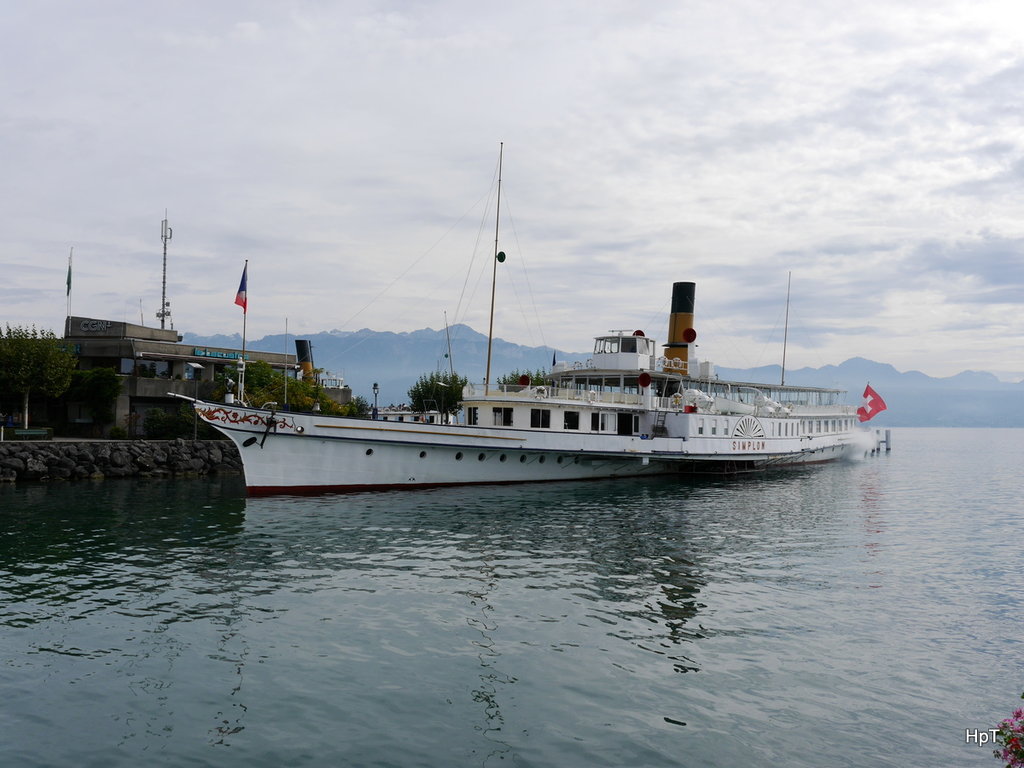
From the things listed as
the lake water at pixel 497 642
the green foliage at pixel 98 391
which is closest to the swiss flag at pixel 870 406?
the lake water at pixel 497 642

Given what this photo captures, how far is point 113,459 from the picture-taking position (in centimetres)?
4619

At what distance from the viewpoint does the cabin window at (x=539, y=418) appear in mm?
41156

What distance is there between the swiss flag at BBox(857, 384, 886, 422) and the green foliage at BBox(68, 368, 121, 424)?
2500 inches

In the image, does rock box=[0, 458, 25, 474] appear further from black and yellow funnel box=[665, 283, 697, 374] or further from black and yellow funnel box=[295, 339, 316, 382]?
black and yellow funnel box=[665, 283, 697, 374]

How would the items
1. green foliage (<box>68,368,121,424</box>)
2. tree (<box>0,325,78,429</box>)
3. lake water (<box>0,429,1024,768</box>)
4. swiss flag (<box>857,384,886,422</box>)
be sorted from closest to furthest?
lake water (<box>0,429,1024,768</box>) < tree (<box>0,325,78,429</box>) < green foliage (<box>68,368,121,424</box>) < swiss flag (<box>857,384,886,422</box>)

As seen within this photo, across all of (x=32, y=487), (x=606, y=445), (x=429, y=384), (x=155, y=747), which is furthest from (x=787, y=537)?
Answer: (x=429, y=384)

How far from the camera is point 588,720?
452 inches

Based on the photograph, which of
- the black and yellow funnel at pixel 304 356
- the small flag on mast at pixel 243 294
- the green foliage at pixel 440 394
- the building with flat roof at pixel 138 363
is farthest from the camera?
the black and yellow funnel at pixel 304 356

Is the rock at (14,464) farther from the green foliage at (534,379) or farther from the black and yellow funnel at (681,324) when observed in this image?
the black and yellow funnel at (681,324)

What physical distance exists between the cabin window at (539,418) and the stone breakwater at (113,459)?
73.7 ft

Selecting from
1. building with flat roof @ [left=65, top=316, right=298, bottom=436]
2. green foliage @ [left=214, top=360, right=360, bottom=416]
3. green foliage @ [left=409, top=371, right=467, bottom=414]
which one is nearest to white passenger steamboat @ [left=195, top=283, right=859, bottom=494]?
green foliage @ [left=214, top=360, right=360, bottom=416]

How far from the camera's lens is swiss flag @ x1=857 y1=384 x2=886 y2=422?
68.4m

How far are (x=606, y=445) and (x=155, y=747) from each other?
111 feet

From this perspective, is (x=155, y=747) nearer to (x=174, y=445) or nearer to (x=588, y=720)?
(x=588, y=720)
